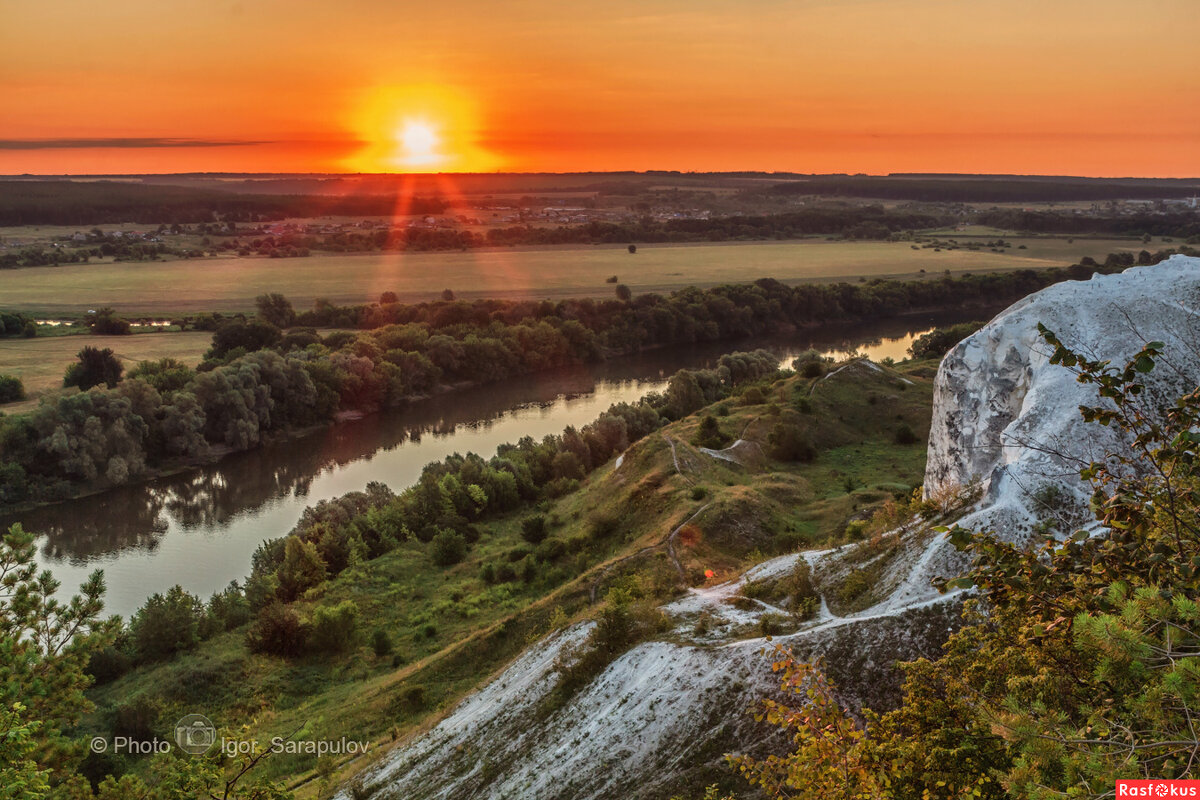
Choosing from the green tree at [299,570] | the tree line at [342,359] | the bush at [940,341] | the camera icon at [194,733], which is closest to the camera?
Result: the camera icon at [194,733]

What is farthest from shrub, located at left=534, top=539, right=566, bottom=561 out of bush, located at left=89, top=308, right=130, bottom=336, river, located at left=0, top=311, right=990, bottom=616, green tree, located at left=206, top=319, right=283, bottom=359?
bush, located at left=89, top=308, right=130, bottom=336

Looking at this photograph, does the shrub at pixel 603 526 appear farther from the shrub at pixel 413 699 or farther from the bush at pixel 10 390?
the bush at pixel 10 390

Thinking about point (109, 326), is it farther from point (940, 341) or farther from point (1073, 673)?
point (1073, 673)

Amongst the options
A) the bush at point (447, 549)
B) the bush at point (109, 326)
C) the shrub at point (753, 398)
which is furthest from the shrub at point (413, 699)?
the bush at point (109, 326)

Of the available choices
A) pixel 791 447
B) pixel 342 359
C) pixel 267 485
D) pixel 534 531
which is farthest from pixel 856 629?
pixel 342 359

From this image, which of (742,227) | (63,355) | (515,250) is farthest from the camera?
(742,227)

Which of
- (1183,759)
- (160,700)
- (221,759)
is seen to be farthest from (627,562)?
(1183,759)

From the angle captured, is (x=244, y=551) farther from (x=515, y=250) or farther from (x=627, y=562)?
(x=515, y=250)
